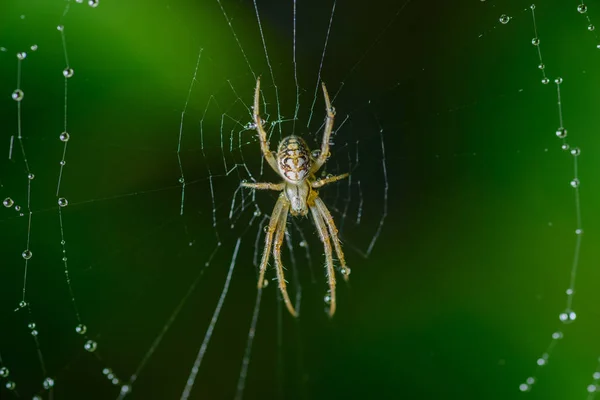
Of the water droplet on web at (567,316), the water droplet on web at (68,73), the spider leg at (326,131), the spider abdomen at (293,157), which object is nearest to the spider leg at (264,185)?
the spider abdomen at (293,157)

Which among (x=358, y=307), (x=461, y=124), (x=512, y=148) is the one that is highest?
(x=461, y=124)

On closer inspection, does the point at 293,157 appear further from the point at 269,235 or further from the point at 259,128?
the point at 269,235

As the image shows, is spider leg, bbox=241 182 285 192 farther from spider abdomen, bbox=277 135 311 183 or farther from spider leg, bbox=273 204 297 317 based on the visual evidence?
spider leg, bbox=273 204 297 317

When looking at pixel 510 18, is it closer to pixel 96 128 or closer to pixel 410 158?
pixel 410 158

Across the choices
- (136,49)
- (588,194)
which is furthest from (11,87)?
(588,194)

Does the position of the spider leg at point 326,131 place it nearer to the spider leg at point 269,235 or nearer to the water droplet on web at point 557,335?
the spider leg at point 269,235
